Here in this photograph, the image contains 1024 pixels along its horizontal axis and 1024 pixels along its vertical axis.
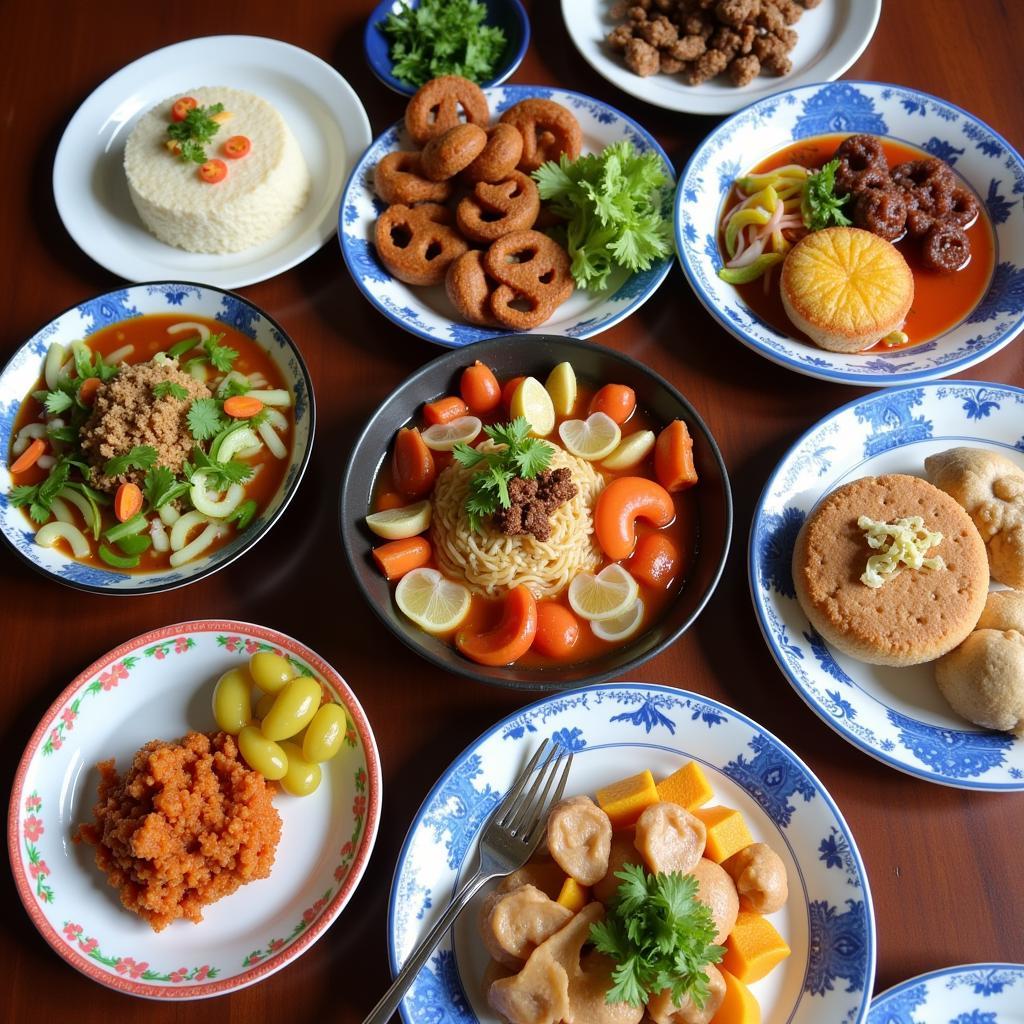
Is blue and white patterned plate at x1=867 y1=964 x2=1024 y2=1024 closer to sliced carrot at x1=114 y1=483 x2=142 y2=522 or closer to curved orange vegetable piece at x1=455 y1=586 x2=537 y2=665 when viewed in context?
curved orange vegetable piece at x1=455 y1=586 x2=537 y2=665

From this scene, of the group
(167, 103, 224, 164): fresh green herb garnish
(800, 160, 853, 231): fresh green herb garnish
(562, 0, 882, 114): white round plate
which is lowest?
(167, 103, 224, 164): fresh green herb garnish

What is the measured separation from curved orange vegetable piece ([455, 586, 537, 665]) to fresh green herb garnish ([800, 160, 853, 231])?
6.10ft

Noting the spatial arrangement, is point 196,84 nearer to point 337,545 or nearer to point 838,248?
point 337,545

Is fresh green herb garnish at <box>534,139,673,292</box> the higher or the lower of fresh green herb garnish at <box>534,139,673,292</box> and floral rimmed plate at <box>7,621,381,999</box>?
the higher

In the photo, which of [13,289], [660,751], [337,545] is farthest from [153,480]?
[660,751]

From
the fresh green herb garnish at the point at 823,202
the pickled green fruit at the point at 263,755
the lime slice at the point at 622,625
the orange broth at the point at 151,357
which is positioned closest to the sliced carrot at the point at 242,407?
the orange broth at the point at 151,357

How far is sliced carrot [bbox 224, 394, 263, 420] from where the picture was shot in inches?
114

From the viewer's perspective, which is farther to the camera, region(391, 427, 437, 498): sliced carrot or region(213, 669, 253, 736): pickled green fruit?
region(391, 427, 437, 498): sliced carrot

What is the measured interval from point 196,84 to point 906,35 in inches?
125

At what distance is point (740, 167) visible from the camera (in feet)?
11.3

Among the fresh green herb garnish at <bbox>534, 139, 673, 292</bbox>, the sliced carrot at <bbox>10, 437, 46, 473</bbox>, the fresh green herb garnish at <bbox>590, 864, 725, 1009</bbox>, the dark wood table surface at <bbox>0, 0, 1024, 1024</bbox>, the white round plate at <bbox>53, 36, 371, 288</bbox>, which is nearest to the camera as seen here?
the fresh green herb garnish at <bbox>590, 864, 725, 1009</bbox>

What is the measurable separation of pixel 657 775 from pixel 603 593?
1.84 feet

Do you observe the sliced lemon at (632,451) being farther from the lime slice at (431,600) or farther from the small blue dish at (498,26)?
the small blue dish at (498,26)

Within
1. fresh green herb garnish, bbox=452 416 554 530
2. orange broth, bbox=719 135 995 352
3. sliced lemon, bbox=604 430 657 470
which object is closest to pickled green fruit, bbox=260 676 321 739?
fresh green herb garnish, bbox=452 416 554 530
